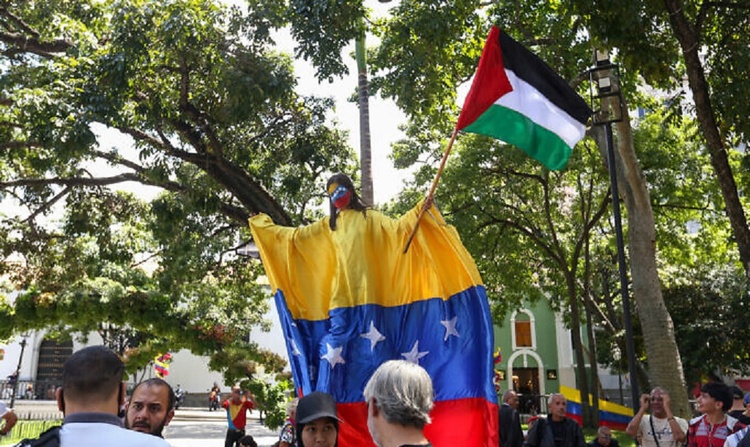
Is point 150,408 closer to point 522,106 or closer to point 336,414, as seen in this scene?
point 336,414

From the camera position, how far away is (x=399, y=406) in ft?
8.70

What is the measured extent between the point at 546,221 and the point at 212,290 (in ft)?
33.5

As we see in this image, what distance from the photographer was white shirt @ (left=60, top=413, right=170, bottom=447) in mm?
2434

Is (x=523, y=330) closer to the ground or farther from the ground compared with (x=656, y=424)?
farther from the ground

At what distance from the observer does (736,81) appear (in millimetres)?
9531

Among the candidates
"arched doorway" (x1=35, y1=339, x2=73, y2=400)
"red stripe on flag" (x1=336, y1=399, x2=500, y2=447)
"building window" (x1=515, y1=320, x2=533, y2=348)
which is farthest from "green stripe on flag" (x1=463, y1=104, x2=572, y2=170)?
"arched doorway" (x1=35, y1=339, x2=73, y2=400)

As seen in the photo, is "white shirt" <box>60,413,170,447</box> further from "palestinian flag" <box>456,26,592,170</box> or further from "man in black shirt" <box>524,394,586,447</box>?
"man in black shirt" <box>524,394,586,447</box>

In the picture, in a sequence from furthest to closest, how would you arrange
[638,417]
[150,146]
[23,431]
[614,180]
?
[23,431], [150,146], [614,180], [638,417]

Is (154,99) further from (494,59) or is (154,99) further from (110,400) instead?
(110,400)

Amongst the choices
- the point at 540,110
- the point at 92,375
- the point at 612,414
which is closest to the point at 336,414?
the point at 92,375

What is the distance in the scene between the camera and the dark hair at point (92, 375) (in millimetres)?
2639

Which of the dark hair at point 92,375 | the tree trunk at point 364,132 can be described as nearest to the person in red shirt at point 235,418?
the tree trunk at point 364,132

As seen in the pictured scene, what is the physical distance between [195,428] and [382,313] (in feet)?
87.3

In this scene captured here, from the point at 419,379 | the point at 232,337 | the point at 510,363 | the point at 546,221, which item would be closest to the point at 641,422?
Answer: the point at 419,379
